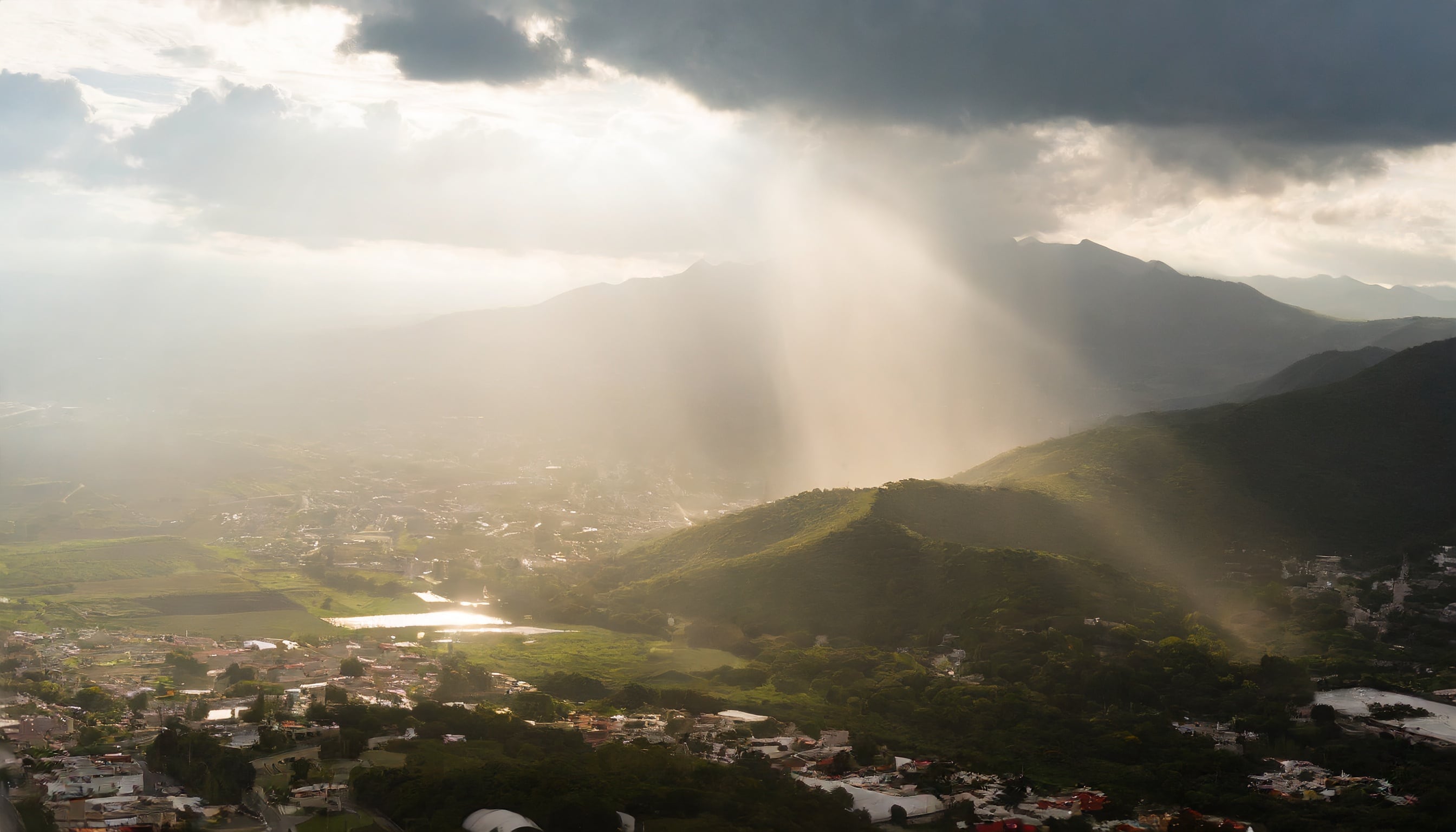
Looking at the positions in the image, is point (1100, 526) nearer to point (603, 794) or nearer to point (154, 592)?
point (603, 794)

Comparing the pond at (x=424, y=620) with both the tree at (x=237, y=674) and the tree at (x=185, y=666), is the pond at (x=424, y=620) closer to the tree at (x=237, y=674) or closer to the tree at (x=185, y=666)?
the tree at (x=185, y=666)

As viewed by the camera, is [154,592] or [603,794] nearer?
[603,794]

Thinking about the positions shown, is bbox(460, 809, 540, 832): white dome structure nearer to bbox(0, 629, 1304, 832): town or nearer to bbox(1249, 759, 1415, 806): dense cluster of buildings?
bbox(0, 629, 1304, 832): town

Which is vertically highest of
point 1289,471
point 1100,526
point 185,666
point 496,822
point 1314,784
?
point 1289,471

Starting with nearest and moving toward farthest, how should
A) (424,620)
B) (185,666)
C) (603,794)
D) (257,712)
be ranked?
(603,794) < (257,712) < (185,666) < (424,620)

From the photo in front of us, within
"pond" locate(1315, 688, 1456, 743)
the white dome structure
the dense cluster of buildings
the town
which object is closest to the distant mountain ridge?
"pond" locate(1315, 688, 1456, 743)

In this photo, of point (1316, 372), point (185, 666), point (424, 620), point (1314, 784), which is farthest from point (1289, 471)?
point (185, 666)

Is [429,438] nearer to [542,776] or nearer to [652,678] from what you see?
[652,678]
